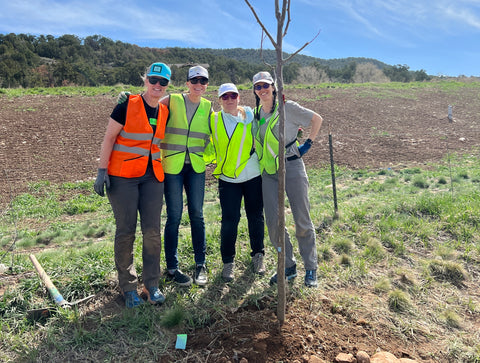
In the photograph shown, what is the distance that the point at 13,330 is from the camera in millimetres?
2639

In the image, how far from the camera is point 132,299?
2.96m

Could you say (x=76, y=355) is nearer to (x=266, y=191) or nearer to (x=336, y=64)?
(x=266, y=191)

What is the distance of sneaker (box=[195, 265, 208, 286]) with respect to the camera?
3326mm

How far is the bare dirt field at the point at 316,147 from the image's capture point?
8.15 ft

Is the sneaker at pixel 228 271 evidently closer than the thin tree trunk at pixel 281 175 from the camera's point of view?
No

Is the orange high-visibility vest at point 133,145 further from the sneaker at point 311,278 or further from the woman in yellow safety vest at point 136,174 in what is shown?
the sneaker at point 311,278

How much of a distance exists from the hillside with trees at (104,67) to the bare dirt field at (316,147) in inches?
377

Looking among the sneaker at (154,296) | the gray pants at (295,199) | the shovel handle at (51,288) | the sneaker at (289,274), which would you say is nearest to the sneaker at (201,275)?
the sneaker at (154,296)

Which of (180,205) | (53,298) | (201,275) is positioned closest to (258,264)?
(201,275)

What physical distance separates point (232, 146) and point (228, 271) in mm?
1295

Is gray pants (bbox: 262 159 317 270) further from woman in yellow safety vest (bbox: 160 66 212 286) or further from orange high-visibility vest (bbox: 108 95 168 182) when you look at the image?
orange high-visibility vest (bbox: 108 95 168 182)

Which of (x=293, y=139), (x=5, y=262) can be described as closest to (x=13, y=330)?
(x=5, y=262)

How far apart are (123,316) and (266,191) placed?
167cm

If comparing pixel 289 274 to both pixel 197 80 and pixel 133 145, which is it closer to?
pixel 133 145
